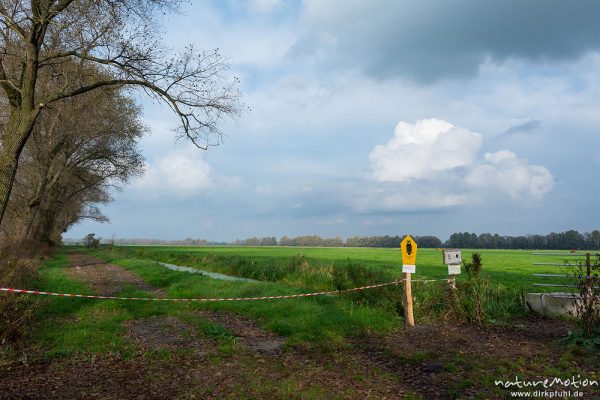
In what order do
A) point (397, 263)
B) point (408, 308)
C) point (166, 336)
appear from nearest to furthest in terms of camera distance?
point (166, 336) → point (408, 308) → point (397, 263)

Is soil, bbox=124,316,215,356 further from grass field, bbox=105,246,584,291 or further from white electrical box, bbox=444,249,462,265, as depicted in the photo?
grass field, bbox=105,246,584,291

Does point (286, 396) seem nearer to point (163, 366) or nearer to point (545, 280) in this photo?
point (163, 366)

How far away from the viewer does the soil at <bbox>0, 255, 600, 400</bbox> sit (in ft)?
19.7

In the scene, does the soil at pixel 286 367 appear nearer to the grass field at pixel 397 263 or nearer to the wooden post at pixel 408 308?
the wooden post at pixel 408 308

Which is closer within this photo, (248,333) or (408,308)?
(248,333)

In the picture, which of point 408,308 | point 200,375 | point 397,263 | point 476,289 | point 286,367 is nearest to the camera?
point 200,375

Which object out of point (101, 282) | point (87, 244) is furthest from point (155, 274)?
point (87, 244)

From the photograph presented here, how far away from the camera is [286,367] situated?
720 cm

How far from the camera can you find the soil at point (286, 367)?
6012mm

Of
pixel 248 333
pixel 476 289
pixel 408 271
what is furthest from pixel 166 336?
pixel 476 289

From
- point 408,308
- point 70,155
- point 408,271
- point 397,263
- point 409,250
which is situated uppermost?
point 70,155

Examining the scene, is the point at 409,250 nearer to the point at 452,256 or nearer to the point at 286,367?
the point at 452,256

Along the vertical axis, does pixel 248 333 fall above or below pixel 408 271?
below

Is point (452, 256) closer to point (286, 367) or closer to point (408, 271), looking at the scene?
point (408, 271)
